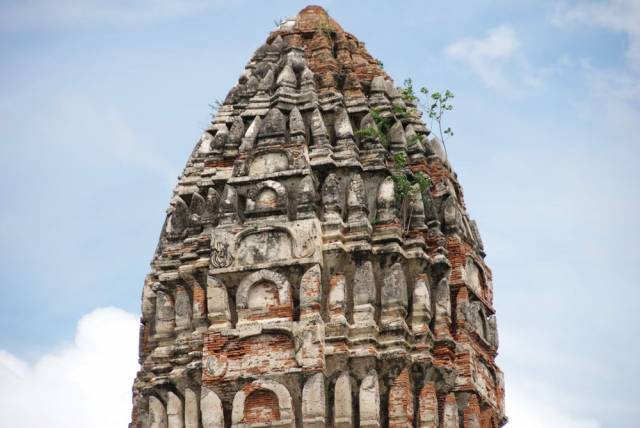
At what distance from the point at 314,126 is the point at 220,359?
3419mm

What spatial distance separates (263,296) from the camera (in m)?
16.8

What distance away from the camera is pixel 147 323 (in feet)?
61.2

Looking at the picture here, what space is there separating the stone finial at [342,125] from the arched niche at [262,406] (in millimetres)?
3603

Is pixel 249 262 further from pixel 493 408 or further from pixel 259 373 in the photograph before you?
pixel 493 408

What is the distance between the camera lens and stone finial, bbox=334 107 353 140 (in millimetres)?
18234

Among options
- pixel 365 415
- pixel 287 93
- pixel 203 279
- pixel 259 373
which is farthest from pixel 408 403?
pixel 287 93

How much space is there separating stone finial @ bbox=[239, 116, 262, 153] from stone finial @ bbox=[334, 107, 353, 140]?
0.99m

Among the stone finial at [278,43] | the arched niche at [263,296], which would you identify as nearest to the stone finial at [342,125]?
the stone finial at [278,43]

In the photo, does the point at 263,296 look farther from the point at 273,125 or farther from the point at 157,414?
the point at 273,125

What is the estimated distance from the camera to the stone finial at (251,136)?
59.1 ft

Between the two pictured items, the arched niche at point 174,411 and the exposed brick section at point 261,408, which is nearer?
the exposed brick section at point 261,408

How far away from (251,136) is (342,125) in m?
1.18

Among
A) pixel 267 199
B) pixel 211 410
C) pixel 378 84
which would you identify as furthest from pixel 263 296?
pixel 378 84

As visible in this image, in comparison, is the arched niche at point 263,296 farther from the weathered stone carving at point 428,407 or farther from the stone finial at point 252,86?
the stone finial at point 252,86
